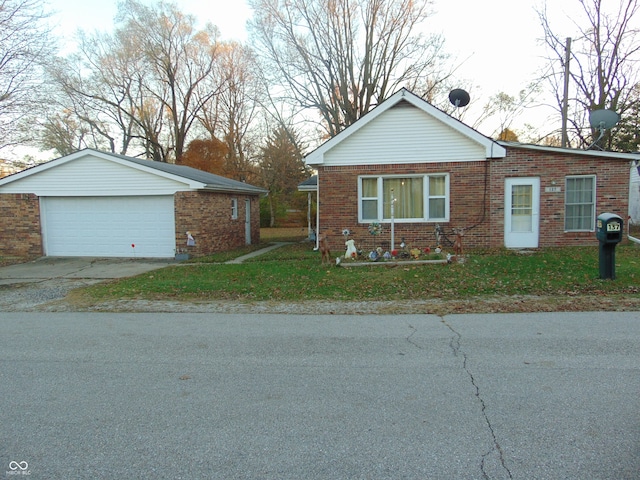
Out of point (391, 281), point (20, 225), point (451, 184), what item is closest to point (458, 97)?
point (451, 184)

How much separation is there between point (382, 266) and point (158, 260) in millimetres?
7942

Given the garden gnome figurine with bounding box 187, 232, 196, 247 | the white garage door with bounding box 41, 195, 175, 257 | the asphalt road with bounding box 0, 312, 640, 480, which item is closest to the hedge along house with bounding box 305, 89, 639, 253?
the garden gnome figurine with bounding box 187, 232, 196, 247

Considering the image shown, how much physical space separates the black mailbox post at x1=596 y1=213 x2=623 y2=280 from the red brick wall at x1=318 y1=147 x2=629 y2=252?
532 cm

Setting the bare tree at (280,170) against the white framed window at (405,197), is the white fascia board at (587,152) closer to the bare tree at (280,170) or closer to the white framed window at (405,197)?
the white framed window at (405,197)

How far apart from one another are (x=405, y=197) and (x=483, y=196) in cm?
236

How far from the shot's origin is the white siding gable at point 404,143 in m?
14.2

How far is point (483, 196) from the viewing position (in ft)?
46.6

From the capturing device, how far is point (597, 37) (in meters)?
25.1

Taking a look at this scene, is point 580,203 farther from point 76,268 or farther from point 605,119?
point 76,268

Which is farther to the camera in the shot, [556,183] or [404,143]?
[404,143]

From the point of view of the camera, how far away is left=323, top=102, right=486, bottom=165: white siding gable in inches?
560

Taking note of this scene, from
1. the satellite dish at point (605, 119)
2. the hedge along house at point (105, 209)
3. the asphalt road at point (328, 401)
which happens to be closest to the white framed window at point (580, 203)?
the satellite dish at point (605, 119)

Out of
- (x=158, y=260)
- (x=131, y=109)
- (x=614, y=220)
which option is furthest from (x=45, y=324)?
(x=131, y=109)

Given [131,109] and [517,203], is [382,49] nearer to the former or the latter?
[517,203]
